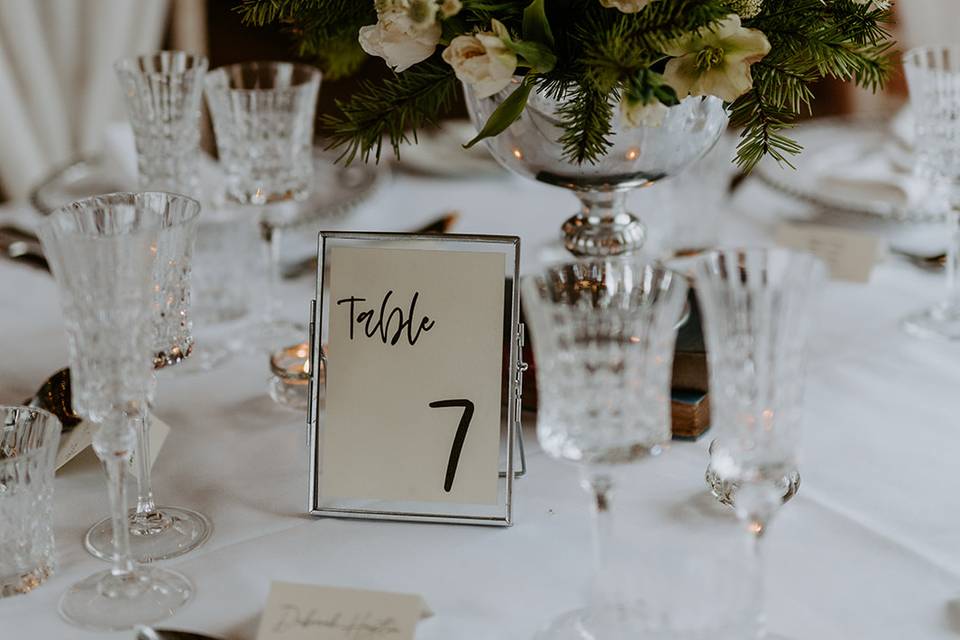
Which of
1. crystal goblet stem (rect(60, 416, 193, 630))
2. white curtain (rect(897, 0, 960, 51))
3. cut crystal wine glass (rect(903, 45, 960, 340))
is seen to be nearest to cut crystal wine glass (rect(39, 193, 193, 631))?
crystal goblet stem (rect(60, 416, 193, 630))

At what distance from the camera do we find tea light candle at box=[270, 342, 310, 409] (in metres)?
1.16

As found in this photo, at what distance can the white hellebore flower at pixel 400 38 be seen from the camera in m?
0.89

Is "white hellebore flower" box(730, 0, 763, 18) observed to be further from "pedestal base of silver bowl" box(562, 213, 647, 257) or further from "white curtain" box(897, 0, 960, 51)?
"white curtain" box(897, 0, 960, 51)

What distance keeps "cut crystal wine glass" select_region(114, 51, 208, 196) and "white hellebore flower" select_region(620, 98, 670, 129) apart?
1.78ft

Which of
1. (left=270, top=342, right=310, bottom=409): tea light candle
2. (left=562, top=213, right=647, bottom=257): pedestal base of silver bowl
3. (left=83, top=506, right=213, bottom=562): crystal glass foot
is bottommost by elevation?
(left=83, top=506, right=213, bottom=562): crystal glass foot

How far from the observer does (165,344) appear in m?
0.91

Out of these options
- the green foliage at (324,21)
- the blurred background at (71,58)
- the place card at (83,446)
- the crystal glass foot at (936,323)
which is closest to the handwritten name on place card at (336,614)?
the place card at (83,446)

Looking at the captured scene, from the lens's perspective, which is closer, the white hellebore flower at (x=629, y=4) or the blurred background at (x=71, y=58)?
the white hellebore flower at (x=629, y=4)

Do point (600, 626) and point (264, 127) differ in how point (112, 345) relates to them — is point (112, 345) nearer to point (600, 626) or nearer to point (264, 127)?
point (600, 626)

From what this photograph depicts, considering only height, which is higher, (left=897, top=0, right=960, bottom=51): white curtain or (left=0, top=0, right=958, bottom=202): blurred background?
(left=897, top=0, right=960, bottom=51): white curtain

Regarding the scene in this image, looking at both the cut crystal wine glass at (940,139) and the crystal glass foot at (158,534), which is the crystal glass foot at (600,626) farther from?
the cut crystal wine glass at (940,139)

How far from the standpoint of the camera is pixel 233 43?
3.19 meters

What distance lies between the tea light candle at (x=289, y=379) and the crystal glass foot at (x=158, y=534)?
0.21 m

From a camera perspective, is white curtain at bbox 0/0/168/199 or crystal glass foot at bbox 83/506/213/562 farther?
white curtain at bbox 0/0/168/199
